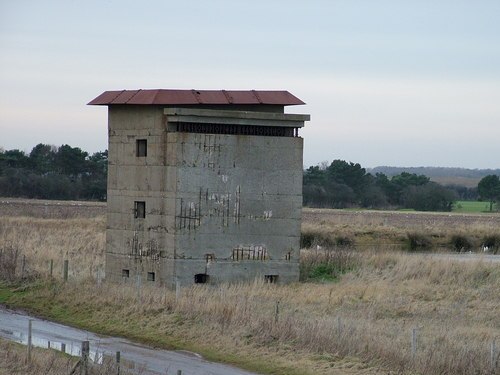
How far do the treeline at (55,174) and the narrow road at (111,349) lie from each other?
8326 cm

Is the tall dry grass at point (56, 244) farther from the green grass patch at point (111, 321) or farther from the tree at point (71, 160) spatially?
the tree at point (71, 160)

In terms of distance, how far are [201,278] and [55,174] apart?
279 ft

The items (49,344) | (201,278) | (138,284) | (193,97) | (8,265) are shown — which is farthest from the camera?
(8,265)

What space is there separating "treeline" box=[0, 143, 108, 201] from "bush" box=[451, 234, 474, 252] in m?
56.3

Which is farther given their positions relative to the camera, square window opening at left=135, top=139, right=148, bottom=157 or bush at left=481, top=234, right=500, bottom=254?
bush at left=481, top=234, right=500, bottom=254

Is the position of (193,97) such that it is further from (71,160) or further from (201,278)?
(71,160)

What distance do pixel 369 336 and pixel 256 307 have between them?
16.2ft

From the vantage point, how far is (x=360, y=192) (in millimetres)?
127000

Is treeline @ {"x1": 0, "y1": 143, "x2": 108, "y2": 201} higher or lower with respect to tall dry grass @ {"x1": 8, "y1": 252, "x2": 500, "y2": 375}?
higher

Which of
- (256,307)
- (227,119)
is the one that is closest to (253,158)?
(227,119)

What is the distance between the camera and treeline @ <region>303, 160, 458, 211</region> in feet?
406

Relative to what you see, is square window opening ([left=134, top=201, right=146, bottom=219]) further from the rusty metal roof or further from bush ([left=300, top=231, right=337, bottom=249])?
bush ([left=300, top=231, right=337, bottom=249])

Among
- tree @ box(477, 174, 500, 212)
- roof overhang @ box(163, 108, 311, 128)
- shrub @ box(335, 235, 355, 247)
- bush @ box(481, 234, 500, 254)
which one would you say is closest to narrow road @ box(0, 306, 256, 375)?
roof overhang @ box(163, 108, 311, 128)

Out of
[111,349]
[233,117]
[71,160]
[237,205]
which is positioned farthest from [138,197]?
[71,160]
